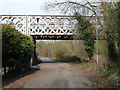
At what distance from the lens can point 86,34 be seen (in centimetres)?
1795

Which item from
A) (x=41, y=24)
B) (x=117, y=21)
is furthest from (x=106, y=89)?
(x=41, y=24)

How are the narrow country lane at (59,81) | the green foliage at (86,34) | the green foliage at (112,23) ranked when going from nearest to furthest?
the narrow country lane at (59,81) → the green foliage at (112,23) → the green foliage at (86,34)

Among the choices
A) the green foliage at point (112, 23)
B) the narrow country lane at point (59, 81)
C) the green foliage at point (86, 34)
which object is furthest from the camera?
the green foliage at point (86, 34)

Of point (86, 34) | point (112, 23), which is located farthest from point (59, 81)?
point (86, 34)

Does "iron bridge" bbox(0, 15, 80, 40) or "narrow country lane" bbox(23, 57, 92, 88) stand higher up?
"iron bridge" bbox(0, 15, 80, 40)

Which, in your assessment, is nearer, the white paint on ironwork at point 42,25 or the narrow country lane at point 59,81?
the narrow country lane at point 59,81

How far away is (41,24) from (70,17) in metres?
4.23

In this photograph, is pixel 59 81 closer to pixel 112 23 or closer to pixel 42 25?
pixel 112 23

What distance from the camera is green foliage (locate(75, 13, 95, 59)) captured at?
17.8 meters

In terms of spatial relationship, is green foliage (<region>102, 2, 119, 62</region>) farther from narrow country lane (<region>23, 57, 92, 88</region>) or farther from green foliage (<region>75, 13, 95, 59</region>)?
green foliage (<region>75, 13, 95, 59</region>)

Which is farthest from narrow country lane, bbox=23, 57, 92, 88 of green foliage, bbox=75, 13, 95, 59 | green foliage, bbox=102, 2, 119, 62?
green foliage, bbox=75, 13, 95, 59

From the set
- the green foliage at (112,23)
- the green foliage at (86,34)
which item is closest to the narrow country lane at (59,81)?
the green foliage at (112,23)

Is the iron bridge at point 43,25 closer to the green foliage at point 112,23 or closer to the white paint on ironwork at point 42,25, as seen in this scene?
the white paint on ironwork at point 42,25

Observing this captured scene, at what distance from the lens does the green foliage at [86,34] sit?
1783 cm
